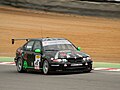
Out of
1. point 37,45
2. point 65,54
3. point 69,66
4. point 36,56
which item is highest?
point 37,45

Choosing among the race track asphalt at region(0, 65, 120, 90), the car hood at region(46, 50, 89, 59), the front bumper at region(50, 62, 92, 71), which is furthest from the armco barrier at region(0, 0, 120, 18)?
the race track asphalt at region(0, 65, 120, 90)

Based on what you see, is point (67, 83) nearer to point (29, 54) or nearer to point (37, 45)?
point (37, 45)

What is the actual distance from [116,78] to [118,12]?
20415 millimetres

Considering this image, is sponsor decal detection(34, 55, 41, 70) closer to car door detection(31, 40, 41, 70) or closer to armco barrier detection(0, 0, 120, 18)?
car door detection(31, 40, 41, 70)

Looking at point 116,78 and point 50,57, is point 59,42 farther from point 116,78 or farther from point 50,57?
point 116,78

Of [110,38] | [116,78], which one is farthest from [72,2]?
[116,78]

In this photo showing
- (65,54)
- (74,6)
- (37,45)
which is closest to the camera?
(65,54)

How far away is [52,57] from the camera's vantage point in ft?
51.0

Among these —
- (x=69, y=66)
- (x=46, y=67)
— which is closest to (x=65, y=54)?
(x=69, y=66)

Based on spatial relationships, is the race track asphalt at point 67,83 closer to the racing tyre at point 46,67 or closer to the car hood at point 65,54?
the car hood at point 65,54

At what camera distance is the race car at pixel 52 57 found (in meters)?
15.4

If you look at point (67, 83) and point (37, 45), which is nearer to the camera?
point (67, 83)

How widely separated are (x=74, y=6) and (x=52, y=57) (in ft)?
66.9

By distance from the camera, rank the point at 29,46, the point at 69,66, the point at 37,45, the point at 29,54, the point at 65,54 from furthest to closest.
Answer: the point at 29,46 → the point at 29,54 → the point at 37,45 → the point at 65,54 → the point at 69,66
